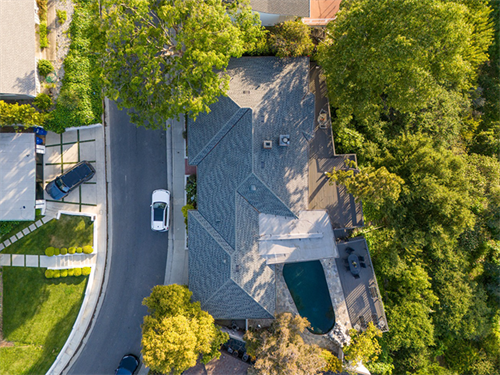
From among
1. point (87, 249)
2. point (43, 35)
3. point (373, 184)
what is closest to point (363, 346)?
point (373, 184)

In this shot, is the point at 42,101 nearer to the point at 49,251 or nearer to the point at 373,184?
the point at 49,251

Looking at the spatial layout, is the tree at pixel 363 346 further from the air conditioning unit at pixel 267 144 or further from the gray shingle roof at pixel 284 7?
the gray shingle roof at pixel 284 7

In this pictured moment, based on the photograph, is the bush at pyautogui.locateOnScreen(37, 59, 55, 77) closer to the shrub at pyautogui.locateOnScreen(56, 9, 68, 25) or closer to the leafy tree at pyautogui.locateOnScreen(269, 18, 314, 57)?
the shrub at pyautogui.locateOnScreen(56, 9, 68, 25)

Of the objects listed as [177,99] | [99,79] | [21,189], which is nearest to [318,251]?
[177,99]

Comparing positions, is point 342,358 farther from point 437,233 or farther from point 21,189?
point 21,189

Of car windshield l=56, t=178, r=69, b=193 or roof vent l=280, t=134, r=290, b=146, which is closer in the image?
roof vent l=280, t=134, r=290, b=146

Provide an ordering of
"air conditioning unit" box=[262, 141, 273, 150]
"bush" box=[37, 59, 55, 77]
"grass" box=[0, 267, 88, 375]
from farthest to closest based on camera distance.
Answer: "grass" box=[0, 267, 88, 375]
"bush" box=[37, 59, 55, 77]
"air conditioning unit" box=[262, 141, 273, 150]

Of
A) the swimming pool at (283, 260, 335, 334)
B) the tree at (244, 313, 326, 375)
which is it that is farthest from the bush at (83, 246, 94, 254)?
the swimming pool at (283, 260, 335, 334)
